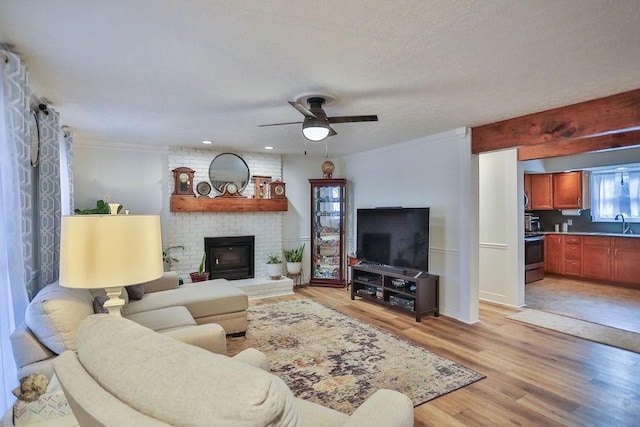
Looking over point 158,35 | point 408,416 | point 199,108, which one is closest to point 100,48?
point 158,35

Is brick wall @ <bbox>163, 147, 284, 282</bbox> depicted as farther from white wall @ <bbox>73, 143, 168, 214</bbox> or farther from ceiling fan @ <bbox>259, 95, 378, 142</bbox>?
ceiling fan @ <bbox>259, 95, 378, 142</bbox>

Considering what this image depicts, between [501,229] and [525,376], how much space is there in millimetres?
2608

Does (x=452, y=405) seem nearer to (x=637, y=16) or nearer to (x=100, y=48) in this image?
(x=637, y=16)

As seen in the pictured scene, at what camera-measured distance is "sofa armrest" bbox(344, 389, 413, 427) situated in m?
1.20

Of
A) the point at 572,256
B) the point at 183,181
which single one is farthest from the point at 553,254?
the point at 183,181

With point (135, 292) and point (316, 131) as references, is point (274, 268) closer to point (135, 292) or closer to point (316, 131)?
point (135, 292)

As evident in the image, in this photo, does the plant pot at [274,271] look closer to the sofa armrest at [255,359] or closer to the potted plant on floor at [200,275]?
the potted plant on floor at [200,275]

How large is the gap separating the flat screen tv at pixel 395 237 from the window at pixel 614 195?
4833 millimetres

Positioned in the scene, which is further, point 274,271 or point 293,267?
point 293,267

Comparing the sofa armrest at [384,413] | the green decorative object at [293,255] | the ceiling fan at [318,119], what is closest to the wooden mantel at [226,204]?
the green decorative object at [293,255]

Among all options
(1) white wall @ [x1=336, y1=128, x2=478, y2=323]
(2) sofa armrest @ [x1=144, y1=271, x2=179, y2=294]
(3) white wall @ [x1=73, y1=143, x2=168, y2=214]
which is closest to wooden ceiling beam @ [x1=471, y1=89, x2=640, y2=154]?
(1) white wall @ [x1=336, y1=128, x2=478, y2=323]

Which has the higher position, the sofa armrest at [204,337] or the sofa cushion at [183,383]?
the sofa cushion at [183,383]

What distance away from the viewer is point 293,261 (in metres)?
6.04

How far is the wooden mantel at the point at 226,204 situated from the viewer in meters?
5.22
